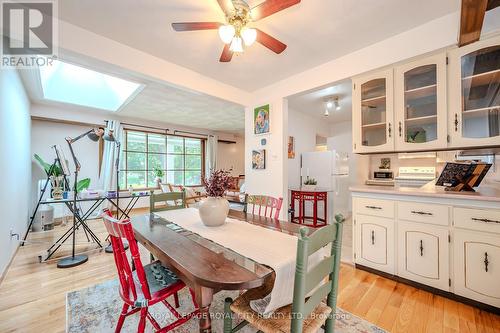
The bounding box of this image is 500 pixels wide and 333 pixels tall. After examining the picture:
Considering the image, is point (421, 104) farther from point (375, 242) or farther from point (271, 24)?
point (271, 24)

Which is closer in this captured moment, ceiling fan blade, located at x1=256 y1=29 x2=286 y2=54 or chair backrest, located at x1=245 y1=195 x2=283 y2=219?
ceiling fan blade, located at x1=256 y1=29 x2=286 y2=54

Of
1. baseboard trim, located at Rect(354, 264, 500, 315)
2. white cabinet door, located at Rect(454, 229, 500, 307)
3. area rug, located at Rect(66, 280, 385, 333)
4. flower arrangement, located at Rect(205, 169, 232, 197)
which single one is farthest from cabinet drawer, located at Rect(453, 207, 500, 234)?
flower arrangement, located at Rect(205, 169, 232, 197)

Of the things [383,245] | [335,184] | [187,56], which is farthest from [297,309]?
[335,184]

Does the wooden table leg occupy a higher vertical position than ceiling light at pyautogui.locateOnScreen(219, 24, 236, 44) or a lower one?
lower

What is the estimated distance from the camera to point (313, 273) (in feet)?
3.00

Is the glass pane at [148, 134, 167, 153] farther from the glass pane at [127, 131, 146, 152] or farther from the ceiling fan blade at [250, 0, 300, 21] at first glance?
the ceiling fan blade at [250, 0, 300, 21]

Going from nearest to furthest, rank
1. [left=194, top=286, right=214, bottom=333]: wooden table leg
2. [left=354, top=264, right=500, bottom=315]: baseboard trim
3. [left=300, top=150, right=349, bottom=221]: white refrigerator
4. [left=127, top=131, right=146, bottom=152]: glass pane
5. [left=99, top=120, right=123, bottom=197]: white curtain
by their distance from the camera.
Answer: [left=194, top=286, right=214, bottom=333]: wooden table leg
[left=354, top=264, right=500, bottom=315]: baseboard trim
[left=300, top=150, right=349, bottom=221]: white refrigerator
[left=99, top=120, right=123, bottom=197]: white curtain
[left=127, top=131, right=146, bottom=152]: glass pane

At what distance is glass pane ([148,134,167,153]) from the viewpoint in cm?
595

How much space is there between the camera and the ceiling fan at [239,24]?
1478 mm

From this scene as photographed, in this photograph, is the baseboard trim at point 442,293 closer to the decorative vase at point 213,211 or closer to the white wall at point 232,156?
the decorative vase at point 213,211

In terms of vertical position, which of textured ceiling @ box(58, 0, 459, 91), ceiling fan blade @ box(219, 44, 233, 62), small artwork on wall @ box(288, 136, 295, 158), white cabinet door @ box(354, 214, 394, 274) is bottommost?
white cabinet door @ box(354, 214, 394, 274)

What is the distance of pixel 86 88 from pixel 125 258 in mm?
4673

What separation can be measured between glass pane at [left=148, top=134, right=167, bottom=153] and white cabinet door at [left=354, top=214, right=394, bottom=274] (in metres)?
5.56

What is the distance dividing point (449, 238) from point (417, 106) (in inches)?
52.9
